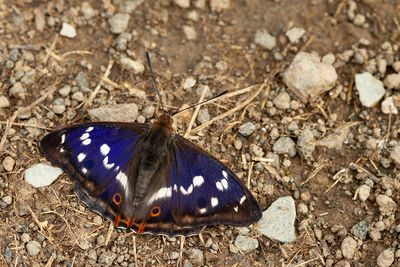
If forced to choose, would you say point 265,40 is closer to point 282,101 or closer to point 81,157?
point 282,101

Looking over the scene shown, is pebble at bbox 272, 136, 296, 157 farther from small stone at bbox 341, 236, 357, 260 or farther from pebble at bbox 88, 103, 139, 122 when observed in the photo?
pebble at bbox 88, 103, 139, 122

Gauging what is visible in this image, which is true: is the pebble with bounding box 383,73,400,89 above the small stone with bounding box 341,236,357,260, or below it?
above

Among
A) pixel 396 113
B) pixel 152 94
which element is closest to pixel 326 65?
pixel 396 113

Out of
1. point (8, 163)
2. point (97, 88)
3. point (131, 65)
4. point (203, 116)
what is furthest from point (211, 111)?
point (8, 163)

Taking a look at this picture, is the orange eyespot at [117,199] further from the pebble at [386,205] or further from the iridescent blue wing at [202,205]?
the pebble at [386,205]

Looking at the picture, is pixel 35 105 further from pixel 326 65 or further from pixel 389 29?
pixel 389 29

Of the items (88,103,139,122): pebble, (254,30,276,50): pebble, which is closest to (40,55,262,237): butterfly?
(88,103,139,122): pebble
